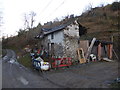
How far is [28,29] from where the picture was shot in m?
53.6

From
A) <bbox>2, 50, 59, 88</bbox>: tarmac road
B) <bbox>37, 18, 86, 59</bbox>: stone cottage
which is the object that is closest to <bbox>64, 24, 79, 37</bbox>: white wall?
<bbox>37, 18, 86, 59</bbox>: stone cottage

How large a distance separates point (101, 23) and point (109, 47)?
1768 cm

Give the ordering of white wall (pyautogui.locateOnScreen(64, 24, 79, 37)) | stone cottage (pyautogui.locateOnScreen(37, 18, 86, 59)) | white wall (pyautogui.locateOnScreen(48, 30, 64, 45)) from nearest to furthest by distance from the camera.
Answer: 1. stone cottage (pyautogui.locateOnScreen(37, 18, 86, 59))
2. white wall (pyautogui.locateOnScreen(48, 30, 64, 45))
3. white wall (pyautogui.locateOnScreen(64, 24, 79, 37))

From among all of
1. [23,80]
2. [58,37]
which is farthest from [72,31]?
[23,80]

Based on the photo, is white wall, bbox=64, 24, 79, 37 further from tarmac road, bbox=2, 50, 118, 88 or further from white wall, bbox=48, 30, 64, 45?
tarmac road, bbox=2, 50, 118, 88

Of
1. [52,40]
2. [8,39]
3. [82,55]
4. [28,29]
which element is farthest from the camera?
[8,39]

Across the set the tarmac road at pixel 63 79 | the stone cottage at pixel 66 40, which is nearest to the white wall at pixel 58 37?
the stone cottage at pixel 66 40

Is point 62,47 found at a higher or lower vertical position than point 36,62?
higher

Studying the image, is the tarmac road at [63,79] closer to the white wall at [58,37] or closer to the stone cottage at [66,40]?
the stone cottage at [66,40]

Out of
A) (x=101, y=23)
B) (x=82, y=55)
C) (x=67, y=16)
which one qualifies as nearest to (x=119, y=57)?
(x=82, y=55)

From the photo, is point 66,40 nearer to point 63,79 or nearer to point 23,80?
point 63,79

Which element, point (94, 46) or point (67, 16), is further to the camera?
point (67, 16)

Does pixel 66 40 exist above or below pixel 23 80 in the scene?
above

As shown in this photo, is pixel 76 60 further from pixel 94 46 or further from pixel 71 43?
pixel 94 46
